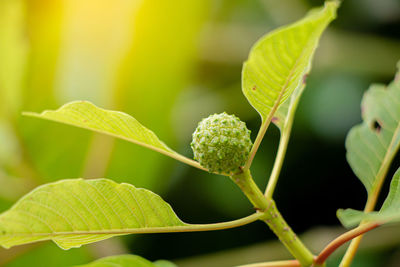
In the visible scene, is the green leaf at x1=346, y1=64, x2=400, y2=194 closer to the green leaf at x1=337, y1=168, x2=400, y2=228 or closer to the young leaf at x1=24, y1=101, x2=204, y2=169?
the green leaf at x1=337, y1=168, x2=400, y2=228

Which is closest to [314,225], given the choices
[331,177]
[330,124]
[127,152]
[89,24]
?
[331,177]

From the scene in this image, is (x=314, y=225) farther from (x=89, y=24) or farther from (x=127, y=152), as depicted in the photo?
(x=89, y=24)

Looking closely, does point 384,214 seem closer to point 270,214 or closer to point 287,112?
point 270,214

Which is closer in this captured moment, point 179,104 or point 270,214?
point 270,214

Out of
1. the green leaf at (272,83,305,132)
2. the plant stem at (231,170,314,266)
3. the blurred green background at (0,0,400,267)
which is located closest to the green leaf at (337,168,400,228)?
the plant stem at (231,170,314,266)

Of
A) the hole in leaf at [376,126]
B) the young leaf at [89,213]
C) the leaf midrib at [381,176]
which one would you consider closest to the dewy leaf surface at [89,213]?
the young leaf at [89,213]

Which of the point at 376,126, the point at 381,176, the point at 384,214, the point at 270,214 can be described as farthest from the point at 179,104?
the point at 384,214
